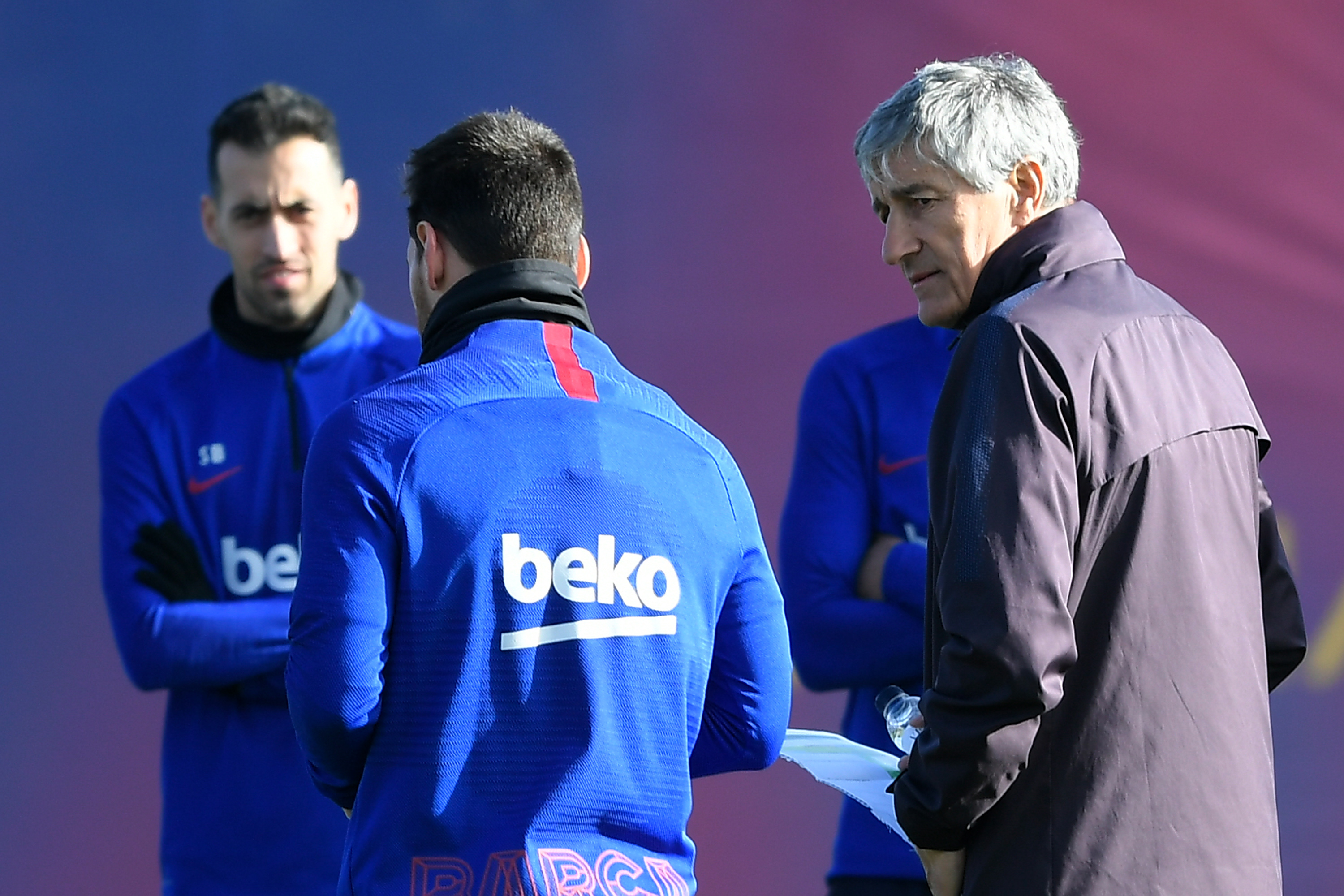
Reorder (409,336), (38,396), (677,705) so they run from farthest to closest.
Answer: (38,396), (409,336), (677,705)

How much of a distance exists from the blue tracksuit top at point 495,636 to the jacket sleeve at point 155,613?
35.7 inches

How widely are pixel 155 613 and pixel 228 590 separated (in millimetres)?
124

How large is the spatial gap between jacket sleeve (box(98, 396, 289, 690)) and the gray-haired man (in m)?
1.25

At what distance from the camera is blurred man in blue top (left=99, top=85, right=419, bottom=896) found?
2.54 metres

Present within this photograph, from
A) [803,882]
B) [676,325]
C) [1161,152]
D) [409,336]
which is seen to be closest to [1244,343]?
[1161,152]

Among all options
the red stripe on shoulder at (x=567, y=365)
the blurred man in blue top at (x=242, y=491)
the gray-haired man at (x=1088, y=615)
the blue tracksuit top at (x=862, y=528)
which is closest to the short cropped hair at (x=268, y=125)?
the blurred man in blue top at (x=242, y=491)

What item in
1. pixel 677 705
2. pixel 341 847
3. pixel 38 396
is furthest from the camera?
pixel 38 396

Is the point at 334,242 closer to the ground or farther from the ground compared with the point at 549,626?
farther from the ground

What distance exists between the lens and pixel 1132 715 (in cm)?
157

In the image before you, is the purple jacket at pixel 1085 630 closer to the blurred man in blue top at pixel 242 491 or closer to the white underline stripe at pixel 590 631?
the white underline stripe at pixel 590 631

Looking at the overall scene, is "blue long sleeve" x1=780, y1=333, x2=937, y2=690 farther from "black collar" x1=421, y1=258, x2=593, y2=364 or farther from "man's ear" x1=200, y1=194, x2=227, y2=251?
"man's ear" x1=200, y1=194, x2=227, y2=251

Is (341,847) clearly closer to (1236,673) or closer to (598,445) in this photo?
(598,445)

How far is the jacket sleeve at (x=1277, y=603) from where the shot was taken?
6.13 feet

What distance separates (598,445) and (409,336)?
1.40 metres
